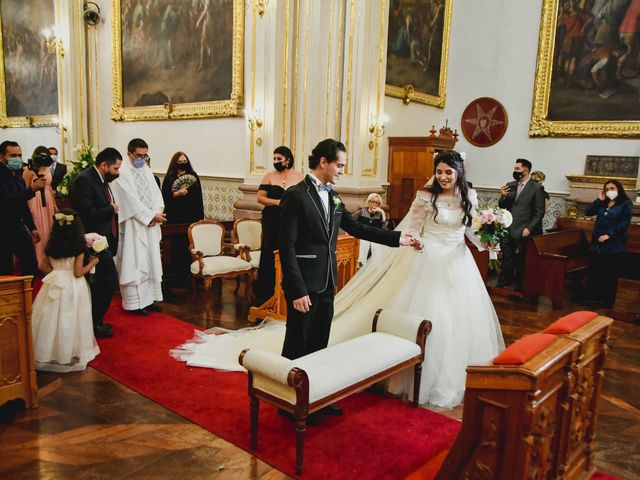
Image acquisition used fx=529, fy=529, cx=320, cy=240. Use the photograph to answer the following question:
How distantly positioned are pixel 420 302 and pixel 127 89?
924 cm

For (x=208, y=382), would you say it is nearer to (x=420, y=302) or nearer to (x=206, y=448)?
(x=206, y=448)

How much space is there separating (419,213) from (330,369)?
161 centimetres

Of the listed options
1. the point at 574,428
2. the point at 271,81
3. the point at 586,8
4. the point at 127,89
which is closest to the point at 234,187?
the point at 271,81

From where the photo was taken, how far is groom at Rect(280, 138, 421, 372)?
10.7ft

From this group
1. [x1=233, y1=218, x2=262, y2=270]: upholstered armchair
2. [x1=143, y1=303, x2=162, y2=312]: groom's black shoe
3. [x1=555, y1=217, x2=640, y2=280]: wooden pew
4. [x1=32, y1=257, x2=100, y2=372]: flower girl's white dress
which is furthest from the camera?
[x1=555, y1=217, x2=640, y2=280]: wooden pew

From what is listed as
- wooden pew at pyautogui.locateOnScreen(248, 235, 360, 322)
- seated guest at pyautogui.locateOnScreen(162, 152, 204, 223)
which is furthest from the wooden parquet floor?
seated guest at pyautogui.locateOnScreen(162, 152, 204, 223)

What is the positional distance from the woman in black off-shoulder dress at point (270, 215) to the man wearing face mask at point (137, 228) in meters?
1.16

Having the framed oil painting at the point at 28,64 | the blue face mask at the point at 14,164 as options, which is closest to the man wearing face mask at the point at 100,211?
the blue face mask at the point at 14,164

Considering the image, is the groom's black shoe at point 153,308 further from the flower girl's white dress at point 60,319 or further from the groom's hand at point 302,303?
the groom's hand at point 302,303

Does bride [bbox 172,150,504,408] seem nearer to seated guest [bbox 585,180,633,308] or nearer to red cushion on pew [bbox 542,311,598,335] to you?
red cushion on pew [bbox 542,311,598,335]

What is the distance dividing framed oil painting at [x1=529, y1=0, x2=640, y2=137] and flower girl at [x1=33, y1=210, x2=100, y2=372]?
335 inches

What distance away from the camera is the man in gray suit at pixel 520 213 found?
25.3ft

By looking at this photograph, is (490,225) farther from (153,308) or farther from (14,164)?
(14,164)

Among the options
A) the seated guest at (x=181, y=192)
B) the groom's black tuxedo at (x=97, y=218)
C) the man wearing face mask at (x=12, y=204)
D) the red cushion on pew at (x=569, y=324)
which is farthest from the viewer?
the seated guest at (x=181, y=192)
